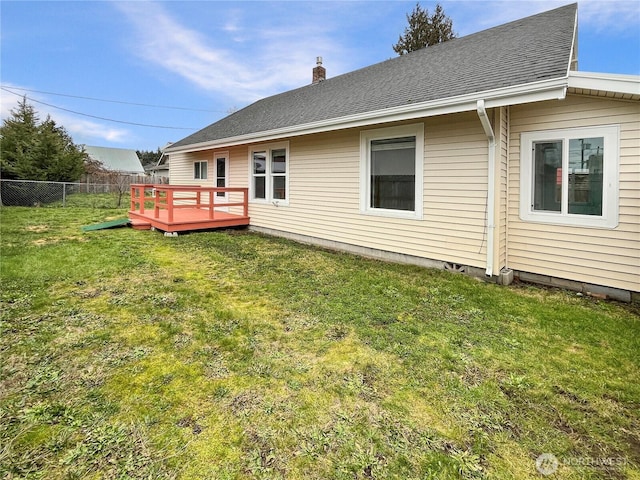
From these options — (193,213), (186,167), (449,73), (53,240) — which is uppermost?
(449,73)

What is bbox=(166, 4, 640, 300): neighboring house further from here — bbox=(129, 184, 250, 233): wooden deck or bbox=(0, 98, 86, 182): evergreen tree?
bbox=(0, 98, 86, 182): evergreen tree

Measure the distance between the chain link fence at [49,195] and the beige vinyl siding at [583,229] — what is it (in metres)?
15.7

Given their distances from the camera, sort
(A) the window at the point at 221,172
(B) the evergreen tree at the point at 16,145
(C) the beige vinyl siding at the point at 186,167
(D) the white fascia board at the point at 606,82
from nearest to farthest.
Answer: (D) the white fascia board at the point at 606,82
(A) the window at the point at 221,172
(C) the beige vinyl siding at the point at 186,167
(B) the evergreen tree at the point at 16,145

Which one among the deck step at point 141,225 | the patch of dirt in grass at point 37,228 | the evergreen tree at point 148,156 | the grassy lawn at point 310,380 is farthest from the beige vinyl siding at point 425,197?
the evergreen tree at point 148,156

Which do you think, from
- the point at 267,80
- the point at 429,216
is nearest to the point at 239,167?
the point at 429,216

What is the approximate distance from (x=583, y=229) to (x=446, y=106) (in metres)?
2.45

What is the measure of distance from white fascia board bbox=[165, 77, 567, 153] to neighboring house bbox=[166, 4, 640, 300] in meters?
0.02

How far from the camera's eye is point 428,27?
19.3 metres

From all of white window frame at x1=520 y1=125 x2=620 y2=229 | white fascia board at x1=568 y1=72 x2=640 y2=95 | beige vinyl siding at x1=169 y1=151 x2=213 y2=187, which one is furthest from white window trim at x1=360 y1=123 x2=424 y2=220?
beige vinyl siding at x1=169 y1=151 x2=213 y2=187

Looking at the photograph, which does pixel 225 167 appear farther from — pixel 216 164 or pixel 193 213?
pixel 193 213

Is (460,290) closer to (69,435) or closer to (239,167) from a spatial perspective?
(69,435)

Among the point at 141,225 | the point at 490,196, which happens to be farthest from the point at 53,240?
the point at 490,196

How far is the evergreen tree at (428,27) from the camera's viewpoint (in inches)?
752

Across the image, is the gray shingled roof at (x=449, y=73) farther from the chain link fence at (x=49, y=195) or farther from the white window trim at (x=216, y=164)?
the chain link fence at (x=49, y=195)
